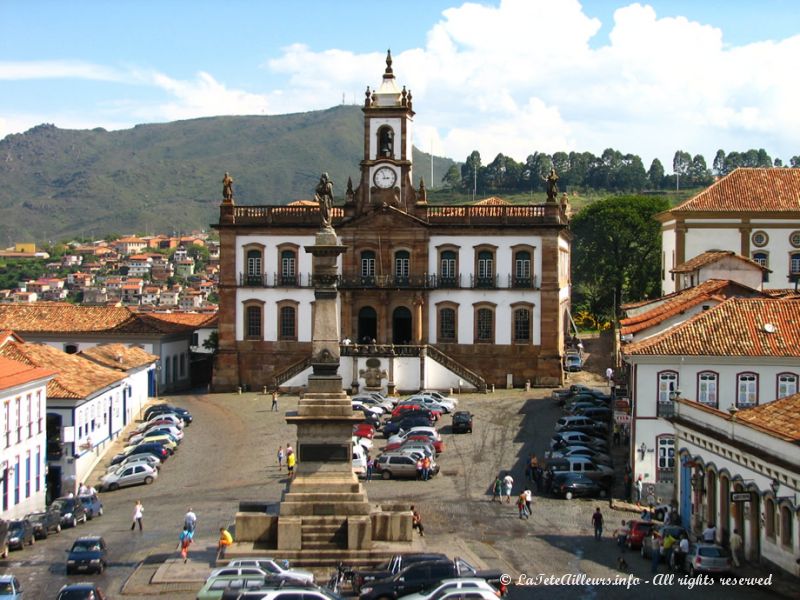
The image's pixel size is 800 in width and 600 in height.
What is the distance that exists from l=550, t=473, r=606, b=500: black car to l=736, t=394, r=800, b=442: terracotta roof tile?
9.87m

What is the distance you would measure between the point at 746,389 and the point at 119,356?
1335 inches

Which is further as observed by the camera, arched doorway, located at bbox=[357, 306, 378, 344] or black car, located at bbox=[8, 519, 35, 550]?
arched doorway, located at bbox=[357, 306, 378, 344]

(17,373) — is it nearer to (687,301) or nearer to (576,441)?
(576,441)

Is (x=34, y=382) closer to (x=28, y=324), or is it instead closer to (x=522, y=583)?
(x=522, y=583)

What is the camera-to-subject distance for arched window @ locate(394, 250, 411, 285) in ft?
236

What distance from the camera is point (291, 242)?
2859 inches

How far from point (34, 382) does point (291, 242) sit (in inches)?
1081

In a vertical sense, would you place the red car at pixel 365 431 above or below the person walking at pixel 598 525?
above

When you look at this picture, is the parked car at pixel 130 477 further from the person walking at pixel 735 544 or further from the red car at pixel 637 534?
the person walking at pixel 735 544

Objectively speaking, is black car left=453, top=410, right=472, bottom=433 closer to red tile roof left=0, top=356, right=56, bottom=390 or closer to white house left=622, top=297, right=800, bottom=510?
white house left=622, top=297, right=800, bottom=510

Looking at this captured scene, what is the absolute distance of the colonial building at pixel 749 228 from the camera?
77562 millimetres

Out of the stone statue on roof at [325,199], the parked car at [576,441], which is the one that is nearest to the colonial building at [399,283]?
the parked car at [576,441]

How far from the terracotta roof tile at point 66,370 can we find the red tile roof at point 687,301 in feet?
74.2

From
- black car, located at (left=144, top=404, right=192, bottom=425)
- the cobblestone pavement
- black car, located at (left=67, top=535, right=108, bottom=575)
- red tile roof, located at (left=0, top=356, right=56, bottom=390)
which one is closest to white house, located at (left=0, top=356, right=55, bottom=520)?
red tile roof, located at (left=0, top=356, right=56, bottom=390)
